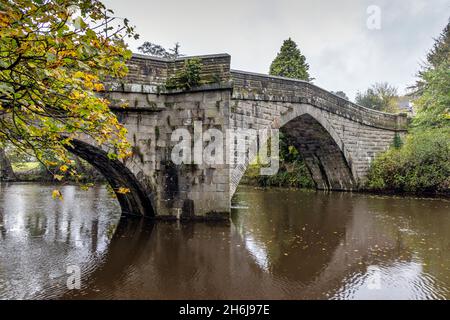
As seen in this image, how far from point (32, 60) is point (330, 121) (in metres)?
13.1

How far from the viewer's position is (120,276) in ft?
14.2

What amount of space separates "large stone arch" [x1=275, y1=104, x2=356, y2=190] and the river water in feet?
15.9

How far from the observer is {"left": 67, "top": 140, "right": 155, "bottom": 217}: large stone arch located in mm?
7152

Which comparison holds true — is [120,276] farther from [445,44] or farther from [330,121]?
[445,44]

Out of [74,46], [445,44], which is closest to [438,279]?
[74,46]

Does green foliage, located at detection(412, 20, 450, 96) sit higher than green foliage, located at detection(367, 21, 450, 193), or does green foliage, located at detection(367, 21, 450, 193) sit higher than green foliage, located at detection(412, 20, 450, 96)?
green foliage, located at detection(412, 20, 450, 96)

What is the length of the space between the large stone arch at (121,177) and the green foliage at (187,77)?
2260 millimetres

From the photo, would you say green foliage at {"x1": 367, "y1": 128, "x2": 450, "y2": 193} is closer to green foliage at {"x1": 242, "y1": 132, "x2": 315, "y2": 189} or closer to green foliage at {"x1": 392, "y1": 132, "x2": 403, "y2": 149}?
green foliage at {"x1": 392, "y1": 132, "x2": 403, "y2": 149}

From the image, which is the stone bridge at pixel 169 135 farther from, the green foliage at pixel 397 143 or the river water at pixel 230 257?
the green foliage at pixel 397 143

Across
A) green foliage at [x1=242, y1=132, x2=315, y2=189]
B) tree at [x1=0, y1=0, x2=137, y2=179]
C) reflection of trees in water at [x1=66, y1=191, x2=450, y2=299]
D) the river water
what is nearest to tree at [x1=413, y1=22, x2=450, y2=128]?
green foliage at [x1=242, y1=132, x2=315, y2=189]

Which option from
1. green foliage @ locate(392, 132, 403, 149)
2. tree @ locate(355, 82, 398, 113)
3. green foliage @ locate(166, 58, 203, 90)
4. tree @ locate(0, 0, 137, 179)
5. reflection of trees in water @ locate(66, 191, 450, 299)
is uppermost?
tree @ locate(355, 82, 398, 113)

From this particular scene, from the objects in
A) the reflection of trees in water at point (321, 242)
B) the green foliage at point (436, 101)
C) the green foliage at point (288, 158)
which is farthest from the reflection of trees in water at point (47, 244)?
the green foliage at point (436, 101)

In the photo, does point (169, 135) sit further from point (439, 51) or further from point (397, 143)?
point (439, 51)
